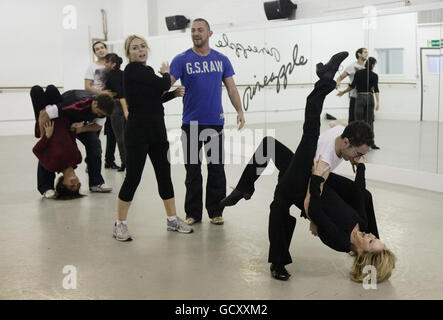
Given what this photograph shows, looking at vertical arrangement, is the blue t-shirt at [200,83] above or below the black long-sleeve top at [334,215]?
above

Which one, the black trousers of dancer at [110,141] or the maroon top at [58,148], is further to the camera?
the black trousers of dancer at [110,141]

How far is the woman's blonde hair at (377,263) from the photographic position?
2.78 metres

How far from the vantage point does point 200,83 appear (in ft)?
12.8

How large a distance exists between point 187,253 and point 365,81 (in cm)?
361

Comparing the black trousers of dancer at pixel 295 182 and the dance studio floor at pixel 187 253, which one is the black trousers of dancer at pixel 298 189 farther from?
the dance studio floor at pixel 187 253

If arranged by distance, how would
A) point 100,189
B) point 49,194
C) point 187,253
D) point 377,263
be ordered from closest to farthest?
point 377,263 → point 187,253 → point 49,194 → point 100,189

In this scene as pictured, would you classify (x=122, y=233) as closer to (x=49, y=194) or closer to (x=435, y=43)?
(x=49, y=194)

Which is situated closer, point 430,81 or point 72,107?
point 72,107

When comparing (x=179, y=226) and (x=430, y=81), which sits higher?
(x=430, y=81)

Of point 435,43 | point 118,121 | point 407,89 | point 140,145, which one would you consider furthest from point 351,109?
point 140,145

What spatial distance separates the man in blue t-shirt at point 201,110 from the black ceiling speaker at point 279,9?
4.05 meters

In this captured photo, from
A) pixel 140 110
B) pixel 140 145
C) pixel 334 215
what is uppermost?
pixel 140 110

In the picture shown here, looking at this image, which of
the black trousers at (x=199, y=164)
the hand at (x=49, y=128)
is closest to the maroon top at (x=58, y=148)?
the hand at (x=49, y=128)

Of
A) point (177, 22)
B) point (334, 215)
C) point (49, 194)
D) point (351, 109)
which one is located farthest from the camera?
point (177, 22)
